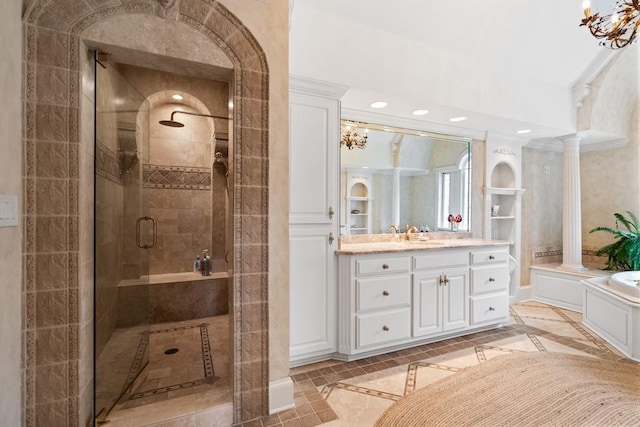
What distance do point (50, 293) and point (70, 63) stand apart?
111 cm

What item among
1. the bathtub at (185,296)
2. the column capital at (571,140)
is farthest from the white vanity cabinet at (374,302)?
the column capital at (571,140)

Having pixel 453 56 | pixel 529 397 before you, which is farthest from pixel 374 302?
pixel 453 56

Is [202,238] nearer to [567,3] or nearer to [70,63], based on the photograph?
[70,63]

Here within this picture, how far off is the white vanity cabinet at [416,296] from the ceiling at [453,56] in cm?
149

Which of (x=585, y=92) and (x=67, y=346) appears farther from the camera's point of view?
(x=585, y=92)

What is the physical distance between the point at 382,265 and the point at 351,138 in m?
1.38

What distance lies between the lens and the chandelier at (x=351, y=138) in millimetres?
3092

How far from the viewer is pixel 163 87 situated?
10.4ft

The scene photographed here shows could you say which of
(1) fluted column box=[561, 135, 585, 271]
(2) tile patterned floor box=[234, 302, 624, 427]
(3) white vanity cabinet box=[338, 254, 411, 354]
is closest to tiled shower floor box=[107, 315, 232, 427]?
(2) tile patterned floor box=[234, 302, 624, 427]

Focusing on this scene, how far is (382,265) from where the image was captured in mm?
2598

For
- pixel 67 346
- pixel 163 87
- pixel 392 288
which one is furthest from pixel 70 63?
pixel 392 288

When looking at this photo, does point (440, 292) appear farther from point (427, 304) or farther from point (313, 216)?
point (313, 216)

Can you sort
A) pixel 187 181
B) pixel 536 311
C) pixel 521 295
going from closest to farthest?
pixel 187 181
pixel 536 311
pixel 521 295

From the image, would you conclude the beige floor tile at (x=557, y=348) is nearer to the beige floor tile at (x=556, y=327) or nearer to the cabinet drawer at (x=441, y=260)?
the beige floor tile at (x=556, y=327)
